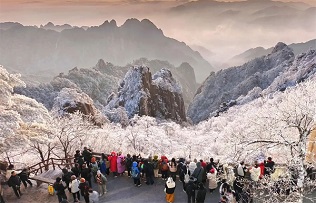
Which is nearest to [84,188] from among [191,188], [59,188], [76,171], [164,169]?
[59,188]

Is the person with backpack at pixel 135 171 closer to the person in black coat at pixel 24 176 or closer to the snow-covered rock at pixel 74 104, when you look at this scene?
the person in black coat at pixel 24 176

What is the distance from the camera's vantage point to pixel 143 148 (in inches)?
2178

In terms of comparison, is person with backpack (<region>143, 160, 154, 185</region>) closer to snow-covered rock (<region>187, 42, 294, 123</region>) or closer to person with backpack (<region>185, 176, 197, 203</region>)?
person with backpack (<region>185, 176, 197, 203</region>)

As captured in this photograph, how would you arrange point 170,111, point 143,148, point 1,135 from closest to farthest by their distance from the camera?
point 1,135, point 143,148, point 170,111

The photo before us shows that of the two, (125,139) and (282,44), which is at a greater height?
(282,44)

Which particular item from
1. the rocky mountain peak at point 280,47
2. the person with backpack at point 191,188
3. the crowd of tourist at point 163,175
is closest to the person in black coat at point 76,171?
the crowd of tourist at point 163,175

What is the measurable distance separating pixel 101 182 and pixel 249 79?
133680 millimetres

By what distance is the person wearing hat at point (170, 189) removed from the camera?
16.3m

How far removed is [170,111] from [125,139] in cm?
6427

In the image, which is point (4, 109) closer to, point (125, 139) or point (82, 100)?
point (125, 139)

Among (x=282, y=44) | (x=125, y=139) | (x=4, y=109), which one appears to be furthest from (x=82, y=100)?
(x=282, y=44)

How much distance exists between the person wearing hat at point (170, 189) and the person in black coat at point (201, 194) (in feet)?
4.28

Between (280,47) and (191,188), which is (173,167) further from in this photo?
(280,47)

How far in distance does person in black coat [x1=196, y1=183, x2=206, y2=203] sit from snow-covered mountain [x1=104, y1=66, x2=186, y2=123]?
9172cm
